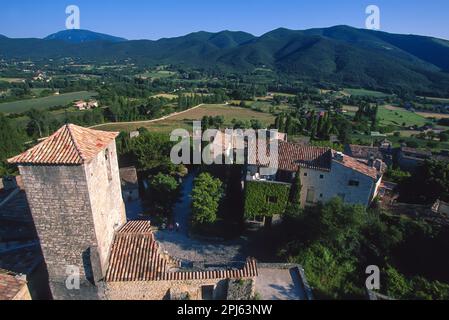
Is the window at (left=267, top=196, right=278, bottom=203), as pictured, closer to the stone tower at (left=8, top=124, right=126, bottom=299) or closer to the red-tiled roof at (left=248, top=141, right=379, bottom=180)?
the red-tiled roof at (left=248, top=141, right=379, bottom=180)

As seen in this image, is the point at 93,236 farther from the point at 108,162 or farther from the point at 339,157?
the point at 339,157

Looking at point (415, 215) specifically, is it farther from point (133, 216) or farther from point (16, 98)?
point (16, 98)

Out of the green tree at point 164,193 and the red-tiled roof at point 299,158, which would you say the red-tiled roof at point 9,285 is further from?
the red-tiled roof at point 299,158

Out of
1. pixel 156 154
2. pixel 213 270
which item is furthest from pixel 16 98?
pixel 213 270

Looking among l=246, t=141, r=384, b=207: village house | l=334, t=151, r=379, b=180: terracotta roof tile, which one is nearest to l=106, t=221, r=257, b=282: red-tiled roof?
l=246, t=141, r=384, b=207: village house

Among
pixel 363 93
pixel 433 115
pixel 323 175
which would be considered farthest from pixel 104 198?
pixel 363 93

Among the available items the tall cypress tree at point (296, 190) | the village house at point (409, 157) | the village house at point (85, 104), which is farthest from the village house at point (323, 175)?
the village house at point (85, 104)
